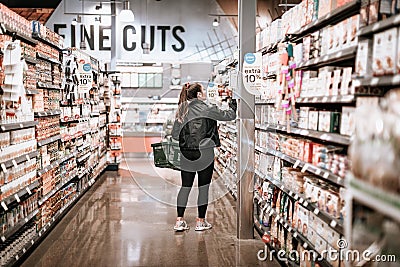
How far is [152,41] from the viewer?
15.9 m

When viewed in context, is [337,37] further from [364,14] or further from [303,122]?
[303,122]

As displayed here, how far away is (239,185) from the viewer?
5.93 metres

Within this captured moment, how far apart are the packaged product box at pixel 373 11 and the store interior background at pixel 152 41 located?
1202 cm

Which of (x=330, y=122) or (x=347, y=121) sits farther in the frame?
(x=330, y=122)

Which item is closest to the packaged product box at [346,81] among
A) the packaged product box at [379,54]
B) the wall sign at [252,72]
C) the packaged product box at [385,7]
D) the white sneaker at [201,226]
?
the packaged product box at [379,54]

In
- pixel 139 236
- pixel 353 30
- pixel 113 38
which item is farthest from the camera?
pixel 113 38

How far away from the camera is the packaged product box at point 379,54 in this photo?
287cm

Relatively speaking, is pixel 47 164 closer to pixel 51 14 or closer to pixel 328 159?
pixel 328 159

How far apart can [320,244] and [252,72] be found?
7.63ft

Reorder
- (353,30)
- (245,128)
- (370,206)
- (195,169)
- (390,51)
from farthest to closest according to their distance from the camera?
(195,169)
(245,128)
(353,30)
(390,51)
(370,206)

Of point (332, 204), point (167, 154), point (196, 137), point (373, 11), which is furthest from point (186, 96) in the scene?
point (373, 11)

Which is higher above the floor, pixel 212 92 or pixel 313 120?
pixel 212 92

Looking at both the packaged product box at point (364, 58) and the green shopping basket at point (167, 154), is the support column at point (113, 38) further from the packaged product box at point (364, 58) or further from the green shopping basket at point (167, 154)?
the packaged product box at point (364, 58)

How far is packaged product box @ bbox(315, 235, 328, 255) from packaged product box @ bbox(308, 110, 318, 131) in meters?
0.88
